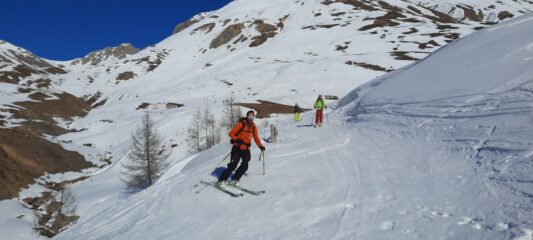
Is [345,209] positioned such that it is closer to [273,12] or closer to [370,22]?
[370,22]

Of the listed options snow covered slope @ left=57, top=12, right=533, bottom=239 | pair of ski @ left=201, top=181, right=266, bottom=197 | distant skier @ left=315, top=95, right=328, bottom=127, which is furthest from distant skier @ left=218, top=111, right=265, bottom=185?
distant skier @ left=315, top=95, right=328, bottom=127

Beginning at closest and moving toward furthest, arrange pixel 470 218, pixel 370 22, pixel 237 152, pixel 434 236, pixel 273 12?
pixel 434 236
pixel 470 218
pixel 237 152
pixel 370 22
pixel 273 12

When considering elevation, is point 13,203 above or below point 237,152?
below

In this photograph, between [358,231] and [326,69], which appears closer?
[358,231]

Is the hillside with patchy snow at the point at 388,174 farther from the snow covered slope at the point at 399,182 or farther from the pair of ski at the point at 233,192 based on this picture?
the pair of ski at the point at 233,192

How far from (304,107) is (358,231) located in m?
62.4

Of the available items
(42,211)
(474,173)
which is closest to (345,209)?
(474,173)

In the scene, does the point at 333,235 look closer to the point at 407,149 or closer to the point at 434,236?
the point at 434,236

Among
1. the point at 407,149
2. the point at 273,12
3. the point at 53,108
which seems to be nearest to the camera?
the point at 407,149

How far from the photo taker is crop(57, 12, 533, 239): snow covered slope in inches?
294

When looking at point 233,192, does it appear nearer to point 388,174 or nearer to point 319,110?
point 388,174

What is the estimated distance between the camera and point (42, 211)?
34594 millimetres

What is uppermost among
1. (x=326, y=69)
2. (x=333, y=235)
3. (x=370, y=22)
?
(x=370, y=22)

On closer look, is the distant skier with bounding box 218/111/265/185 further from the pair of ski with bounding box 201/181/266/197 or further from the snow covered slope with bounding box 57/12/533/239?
the snow covered slope with bounding box 57/12/533/239
